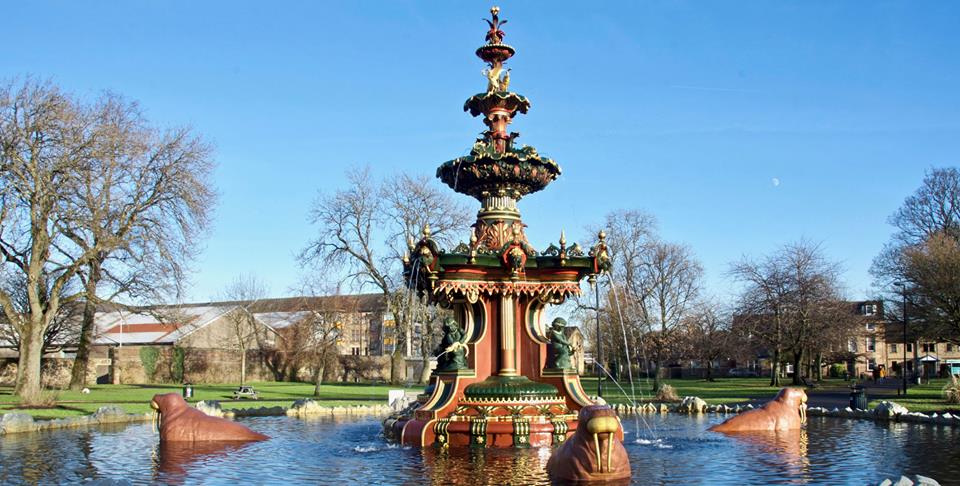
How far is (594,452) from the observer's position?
37.3ft

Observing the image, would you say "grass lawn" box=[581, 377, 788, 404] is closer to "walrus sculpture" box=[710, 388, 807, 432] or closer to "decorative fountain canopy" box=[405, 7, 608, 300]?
"walrus sculpture" box=[710, 388, 807, 432]

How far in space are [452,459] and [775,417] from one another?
906 cm

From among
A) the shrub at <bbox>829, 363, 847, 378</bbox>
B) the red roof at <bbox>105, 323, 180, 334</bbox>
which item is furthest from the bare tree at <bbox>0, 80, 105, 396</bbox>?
the shrub at <bbox>829, 363, 847, 378</bbox>

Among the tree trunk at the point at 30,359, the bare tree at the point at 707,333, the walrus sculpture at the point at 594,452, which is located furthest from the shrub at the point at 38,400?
the bare tree at the point at 707,333

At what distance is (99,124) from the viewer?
3503 cm

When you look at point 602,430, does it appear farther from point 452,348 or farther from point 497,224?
point 497,224

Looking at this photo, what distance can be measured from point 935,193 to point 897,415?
42095 millimetres

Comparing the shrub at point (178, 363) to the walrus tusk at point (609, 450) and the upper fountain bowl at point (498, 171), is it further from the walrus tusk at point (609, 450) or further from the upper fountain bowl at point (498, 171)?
the walrus tusk at point (609, 450)

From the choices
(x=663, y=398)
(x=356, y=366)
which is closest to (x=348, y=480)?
(x=663, y=398)

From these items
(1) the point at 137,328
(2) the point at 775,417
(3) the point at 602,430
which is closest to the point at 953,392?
(2) the point at 775,417

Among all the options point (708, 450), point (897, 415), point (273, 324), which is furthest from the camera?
point (273, 324)

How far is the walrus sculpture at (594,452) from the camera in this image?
36.9 feet

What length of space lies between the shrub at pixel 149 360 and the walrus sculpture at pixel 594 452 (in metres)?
55.0

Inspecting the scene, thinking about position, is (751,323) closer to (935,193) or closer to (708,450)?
(935,193)
